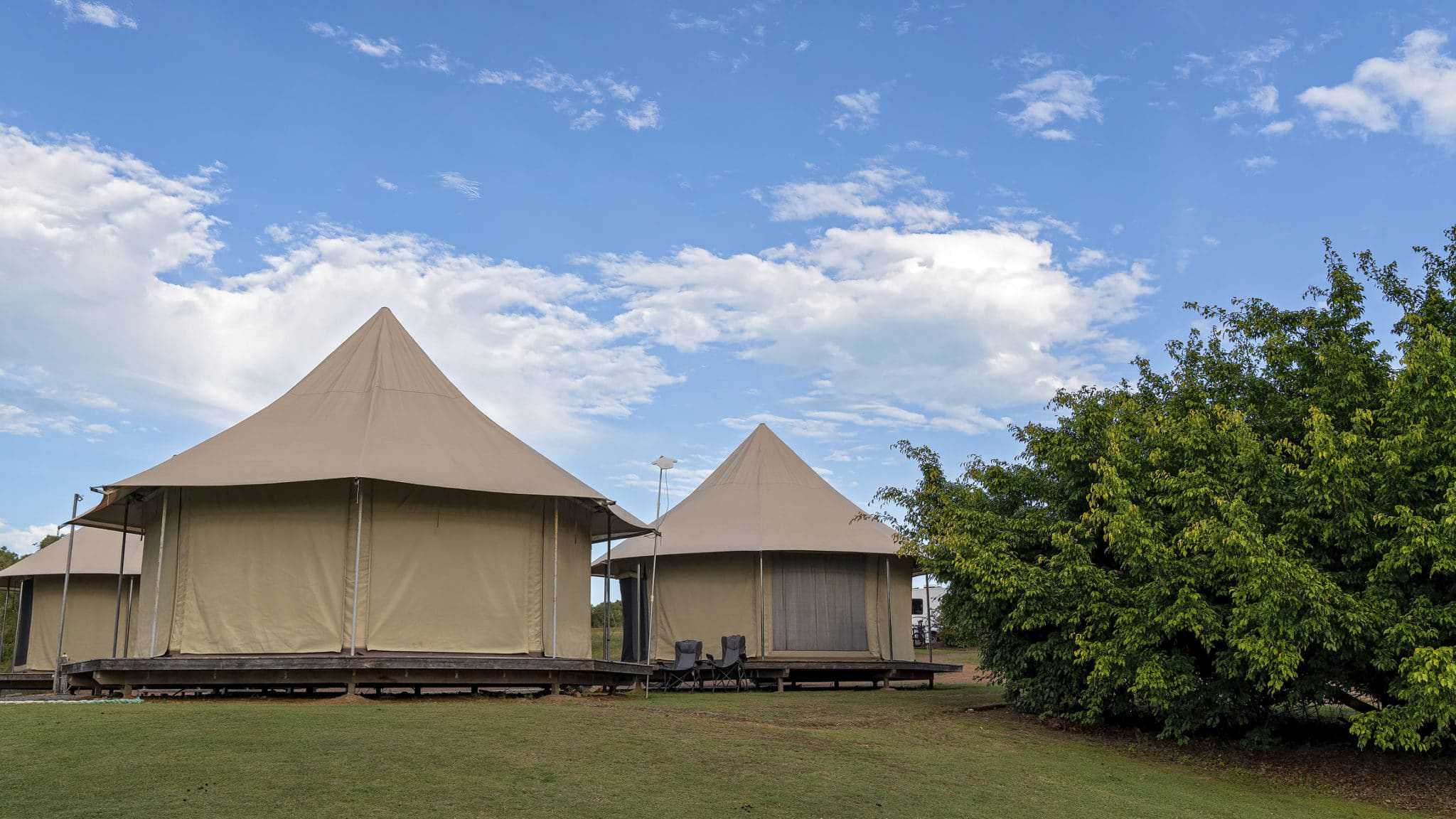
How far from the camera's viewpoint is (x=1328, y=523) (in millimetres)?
11234

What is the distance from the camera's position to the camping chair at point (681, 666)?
18328mm

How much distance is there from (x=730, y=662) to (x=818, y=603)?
293cm

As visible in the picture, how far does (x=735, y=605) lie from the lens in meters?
21.4

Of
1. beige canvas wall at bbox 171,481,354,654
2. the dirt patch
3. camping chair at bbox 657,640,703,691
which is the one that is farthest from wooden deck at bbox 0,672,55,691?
the dirt patch

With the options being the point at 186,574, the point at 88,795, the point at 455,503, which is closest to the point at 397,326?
the point at 455,503

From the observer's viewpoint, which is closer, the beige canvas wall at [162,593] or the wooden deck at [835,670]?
the beige canvas wall at [162,593]

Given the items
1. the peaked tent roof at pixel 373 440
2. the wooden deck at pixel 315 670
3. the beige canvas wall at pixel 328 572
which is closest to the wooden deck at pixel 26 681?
the peaked tent roof at pixel 373 440

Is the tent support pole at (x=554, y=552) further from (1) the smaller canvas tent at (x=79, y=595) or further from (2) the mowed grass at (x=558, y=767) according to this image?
(1) the smaller canvas tent at (x=79, y=595)

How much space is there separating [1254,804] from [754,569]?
455 inches

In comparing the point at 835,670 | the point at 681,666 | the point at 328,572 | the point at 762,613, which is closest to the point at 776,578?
the point at 762,613

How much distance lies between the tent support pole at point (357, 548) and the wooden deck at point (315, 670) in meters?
0.26

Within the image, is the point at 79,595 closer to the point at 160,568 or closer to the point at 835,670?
the point at 160,568

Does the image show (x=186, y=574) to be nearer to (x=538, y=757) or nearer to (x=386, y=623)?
(x=386, y=623)

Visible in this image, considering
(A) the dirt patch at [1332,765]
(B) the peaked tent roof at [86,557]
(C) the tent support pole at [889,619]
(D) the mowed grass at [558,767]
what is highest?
(B) the peaked tent roof at [86,557]
